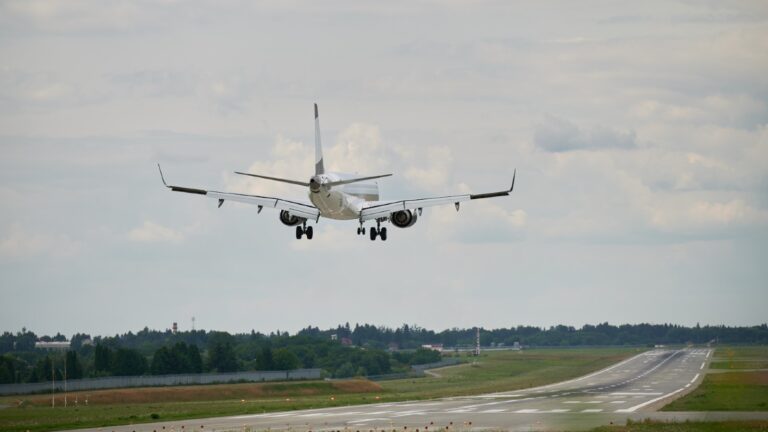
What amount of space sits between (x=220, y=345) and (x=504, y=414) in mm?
82838

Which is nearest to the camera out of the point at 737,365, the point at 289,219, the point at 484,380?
the point at 289,219

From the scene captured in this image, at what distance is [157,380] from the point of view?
145250 mm

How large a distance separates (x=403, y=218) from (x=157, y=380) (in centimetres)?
6486

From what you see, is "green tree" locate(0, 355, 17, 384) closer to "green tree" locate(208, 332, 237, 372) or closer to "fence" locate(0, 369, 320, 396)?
"fence" locate(0, 369, 320, 396)

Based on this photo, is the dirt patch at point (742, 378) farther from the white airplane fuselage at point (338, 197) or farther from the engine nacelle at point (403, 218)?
the white airplane fuselage at point (338, 197)

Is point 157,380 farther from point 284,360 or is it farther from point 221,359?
point 284,360

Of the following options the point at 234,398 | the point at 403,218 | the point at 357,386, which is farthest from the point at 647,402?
the point at 234,398

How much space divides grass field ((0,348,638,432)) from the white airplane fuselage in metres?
23.3

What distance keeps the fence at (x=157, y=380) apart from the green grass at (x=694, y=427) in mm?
75292

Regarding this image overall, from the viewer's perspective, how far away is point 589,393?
122m

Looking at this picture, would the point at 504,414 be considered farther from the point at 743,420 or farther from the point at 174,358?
the point at 174,358

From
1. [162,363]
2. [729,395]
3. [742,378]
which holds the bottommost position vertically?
[729,395]

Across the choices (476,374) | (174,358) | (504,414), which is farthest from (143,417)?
(476,374)

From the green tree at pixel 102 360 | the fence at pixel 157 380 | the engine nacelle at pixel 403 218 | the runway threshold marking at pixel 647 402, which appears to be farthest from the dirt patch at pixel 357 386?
the engine nacelle at pixel 403 218
